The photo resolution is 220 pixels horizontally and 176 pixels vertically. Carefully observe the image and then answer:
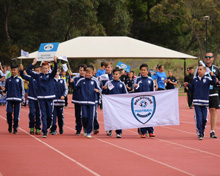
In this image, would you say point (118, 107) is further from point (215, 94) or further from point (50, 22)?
point (50, 22)

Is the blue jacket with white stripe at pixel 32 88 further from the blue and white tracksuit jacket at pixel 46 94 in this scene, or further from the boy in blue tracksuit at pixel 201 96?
the boy in blue tracksuit at pixel 201 96

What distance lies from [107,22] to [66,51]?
79.6 feet

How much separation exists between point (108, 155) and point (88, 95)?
3.48 meters

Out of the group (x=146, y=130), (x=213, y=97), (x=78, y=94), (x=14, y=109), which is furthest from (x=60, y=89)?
(x=213, y=97)

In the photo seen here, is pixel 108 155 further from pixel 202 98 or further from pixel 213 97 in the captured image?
pixel 213 97

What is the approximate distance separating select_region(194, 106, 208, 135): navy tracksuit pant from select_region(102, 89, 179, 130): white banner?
3.23ft

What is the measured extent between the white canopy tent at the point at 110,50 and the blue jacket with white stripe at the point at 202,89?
18034mm

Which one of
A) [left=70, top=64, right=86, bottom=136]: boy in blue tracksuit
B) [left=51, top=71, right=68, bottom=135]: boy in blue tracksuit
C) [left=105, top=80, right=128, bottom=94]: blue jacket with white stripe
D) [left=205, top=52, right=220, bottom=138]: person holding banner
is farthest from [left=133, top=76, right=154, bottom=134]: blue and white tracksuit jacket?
[left=51, top=71, right=68, bottom=135]: boy in blue tracksuit

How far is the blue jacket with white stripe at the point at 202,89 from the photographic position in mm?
12953

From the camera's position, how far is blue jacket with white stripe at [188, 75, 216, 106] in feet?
42.5

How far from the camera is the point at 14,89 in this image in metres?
14.2

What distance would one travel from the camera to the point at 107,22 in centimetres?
5472

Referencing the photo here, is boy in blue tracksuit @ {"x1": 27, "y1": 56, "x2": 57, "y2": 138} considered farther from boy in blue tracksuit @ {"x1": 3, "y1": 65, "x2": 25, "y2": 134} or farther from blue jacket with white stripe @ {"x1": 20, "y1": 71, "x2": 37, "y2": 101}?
boy in blue tracksuit @ {"x1": 3, "y1": 65, "x2": 25, "y2": 134}

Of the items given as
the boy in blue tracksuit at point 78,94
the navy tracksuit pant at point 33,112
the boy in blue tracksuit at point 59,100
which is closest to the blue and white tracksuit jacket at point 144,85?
the boy in blue tracksuit at point 78,94
